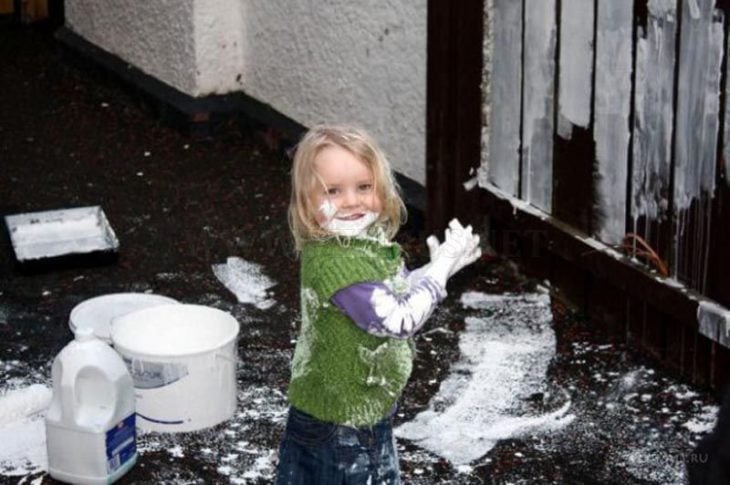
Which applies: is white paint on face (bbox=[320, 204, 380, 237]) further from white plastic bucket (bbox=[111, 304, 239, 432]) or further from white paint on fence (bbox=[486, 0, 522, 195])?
white paint on fence (bbox=[486, 0, 522, 195])

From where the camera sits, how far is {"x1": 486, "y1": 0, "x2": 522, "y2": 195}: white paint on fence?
5.35m

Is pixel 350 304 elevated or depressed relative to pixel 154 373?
elevated

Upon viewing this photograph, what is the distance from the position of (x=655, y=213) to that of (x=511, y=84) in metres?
0.92

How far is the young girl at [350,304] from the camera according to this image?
314 centimetres

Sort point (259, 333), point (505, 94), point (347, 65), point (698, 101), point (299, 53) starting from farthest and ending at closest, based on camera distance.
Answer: point (299, 53)
point (347, 65)
point (505, 94)
point (259, 333)
point (698, 101)

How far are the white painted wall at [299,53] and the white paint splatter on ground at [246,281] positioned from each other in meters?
0.81

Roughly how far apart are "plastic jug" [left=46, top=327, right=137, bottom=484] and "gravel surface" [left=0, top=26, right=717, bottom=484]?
4.5 inches

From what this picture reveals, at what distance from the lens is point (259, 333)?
17.0 ft

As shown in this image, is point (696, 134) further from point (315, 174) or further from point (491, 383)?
point (315, 174)

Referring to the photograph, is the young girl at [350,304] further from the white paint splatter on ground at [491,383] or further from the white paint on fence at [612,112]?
the white paint on fence at [612,112]

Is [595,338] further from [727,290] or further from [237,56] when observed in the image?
[237,56]

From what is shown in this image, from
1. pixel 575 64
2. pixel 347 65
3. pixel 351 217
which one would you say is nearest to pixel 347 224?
pixel 351 217

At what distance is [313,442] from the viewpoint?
3287 millimetres

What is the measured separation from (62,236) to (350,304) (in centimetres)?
310
